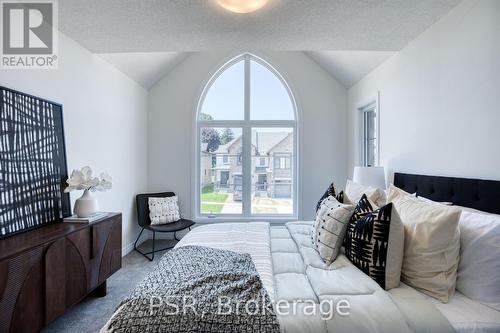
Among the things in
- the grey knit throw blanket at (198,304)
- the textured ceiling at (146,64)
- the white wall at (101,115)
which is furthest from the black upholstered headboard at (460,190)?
the textured ceiling at (146,64)

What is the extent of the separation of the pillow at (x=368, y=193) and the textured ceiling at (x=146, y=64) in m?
2.97

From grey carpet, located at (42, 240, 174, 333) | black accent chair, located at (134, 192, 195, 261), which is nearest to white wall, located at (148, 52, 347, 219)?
black accent chair, located at (134, 192, 195, 261)

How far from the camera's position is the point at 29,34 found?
2061mm

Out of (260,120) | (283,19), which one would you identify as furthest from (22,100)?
(260,120)

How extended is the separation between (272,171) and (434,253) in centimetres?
300

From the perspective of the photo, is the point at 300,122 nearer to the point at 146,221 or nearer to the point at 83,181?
the point at 146,221

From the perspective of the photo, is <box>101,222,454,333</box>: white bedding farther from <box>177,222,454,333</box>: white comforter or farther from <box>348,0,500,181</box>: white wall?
<box>348,0,500,181</box>: white wall

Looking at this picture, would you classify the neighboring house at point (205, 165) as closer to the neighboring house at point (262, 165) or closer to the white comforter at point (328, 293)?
the neighboring house at point (262, 165)

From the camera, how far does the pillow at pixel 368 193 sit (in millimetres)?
1929

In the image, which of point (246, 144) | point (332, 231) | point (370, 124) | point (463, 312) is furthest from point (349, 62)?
point (463, 312)

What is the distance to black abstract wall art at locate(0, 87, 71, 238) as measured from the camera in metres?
1.74

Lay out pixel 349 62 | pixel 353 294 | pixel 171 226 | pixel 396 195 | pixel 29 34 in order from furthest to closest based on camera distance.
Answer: pixel 171 226 < pixel 349 62 < pixel 29 34 < pixel 396 195 < pixel 353 294

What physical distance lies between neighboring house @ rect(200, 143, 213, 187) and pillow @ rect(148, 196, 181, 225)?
2.01 feet

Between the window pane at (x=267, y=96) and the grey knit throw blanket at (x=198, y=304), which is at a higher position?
the window pane at (x=267, y=96)
